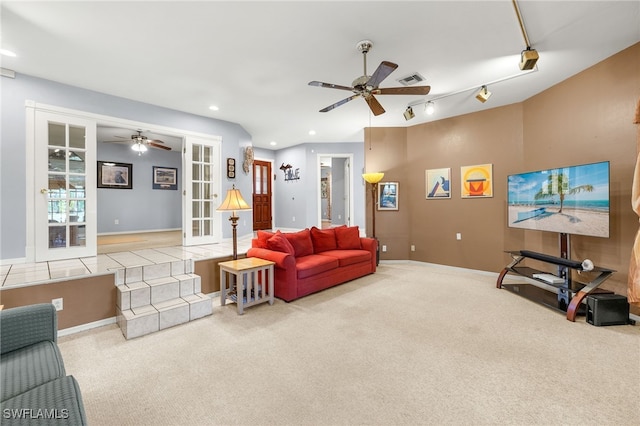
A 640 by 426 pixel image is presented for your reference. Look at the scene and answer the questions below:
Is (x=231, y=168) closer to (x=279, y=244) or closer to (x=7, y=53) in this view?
(x=279, y=244)

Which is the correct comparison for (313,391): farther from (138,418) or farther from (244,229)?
(244,229)

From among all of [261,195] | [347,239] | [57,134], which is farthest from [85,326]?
[261,195]

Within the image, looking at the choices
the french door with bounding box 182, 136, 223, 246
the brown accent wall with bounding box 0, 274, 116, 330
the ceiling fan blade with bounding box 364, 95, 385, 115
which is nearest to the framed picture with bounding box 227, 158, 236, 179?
the french door with bounding box 182, 136, 223, 246

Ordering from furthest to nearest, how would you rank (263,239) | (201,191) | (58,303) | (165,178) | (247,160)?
(165,178) < (247,160) < (201,191) < (263,239) < (58,303)

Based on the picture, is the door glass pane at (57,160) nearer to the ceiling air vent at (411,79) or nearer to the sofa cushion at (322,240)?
the sofa cushion at (322,240)

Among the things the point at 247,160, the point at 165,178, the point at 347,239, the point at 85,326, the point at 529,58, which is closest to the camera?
the point at 529,58

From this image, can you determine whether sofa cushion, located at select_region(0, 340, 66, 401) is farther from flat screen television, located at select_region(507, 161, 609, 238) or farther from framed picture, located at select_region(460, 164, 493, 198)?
framed picture, located at select_region(460, 164, 493, 198)

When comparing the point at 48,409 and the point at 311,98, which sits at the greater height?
the point at 311,98

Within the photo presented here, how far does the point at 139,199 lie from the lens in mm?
7777

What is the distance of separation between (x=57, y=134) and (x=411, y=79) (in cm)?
487

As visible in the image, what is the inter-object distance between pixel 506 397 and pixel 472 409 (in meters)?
0.30

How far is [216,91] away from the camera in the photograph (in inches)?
159

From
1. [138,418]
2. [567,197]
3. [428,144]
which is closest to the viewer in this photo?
[138,418]

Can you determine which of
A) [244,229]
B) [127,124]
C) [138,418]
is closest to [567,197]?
[138,418]
